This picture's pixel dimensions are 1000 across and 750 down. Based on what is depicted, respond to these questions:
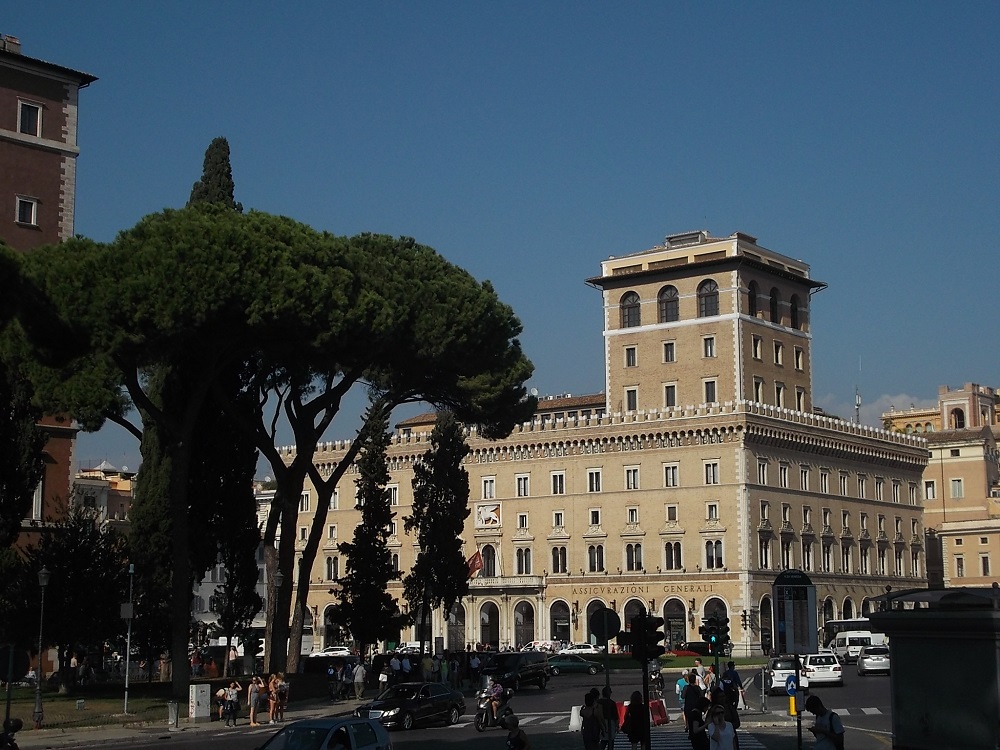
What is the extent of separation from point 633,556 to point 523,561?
26.9 ft

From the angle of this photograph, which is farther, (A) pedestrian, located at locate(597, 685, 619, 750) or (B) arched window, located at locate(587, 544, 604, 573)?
(B) arched window, located at locate(587, 544, 604, 573)

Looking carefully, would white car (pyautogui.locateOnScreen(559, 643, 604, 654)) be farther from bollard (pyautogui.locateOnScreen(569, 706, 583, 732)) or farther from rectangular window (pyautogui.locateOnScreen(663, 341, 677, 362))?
bollard (pyautogui.locateOnScreen(569, 706, 583, 732))

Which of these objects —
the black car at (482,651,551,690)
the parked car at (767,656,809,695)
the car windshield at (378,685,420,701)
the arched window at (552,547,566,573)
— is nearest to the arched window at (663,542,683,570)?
the arched window at (552,547,566,573)

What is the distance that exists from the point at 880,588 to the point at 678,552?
16.2 m

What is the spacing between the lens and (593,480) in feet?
286

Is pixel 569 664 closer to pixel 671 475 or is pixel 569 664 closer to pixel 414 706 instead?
pixel 671 475

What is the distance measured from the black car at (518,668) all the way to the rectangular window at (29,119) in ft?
83.8

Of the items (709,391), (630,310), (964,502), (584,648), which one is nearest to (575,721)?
(584,648)

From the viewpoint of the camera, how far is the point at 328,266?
4103 centimetres

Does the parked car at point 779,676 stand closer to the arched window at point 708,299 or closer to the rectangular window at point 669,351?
the arched window at point 708,299

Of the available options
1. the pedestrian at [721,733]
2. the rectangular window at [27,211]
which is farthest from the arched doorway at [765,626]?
the pedestrian at [721,733]

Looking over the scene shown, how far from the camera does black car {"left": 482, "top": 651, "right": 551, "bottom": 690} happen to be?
168ft

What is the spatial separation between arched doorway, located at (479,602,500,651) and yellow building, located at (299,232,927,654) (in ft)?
0.30

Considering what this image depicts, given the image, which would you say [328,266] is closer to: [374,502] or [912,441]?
[374,502]
